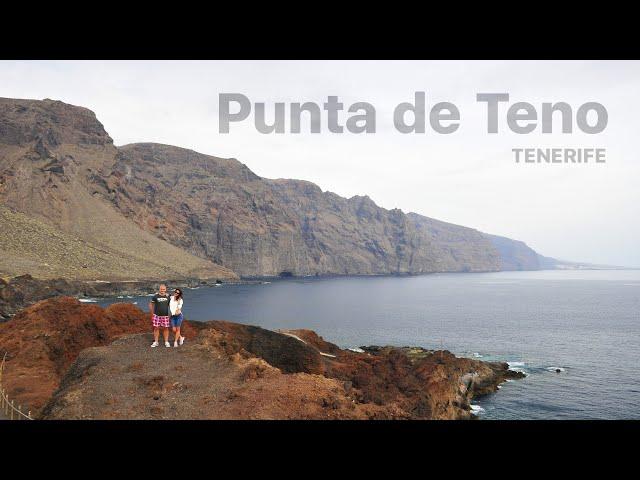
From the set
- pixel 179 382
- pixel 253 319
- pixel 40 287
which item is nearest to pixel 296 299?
pixel 253 319

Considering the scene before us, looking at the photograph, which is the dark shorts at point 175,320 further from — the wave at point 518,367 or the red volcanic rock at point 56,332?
the wave at point 518,367

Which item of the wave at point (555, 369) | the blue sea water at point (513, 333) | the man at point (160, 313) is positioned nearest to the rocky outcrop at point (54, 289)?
the blue sea water at point (513, 333)

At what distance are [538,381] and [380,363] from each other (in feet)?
79.3

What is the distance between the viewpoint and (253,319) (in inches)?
3664

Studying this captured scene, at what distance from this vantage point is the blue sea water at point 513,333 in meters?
41.7

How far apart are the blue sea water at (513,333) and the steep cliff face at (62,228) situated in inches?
1111

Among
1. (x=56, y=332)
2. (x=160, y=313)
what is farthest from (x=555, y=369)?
(x=56, y=332)

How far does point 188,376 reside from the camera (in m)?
15.3

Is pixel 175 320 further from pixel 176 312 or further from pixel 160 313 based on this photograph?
pixel 160 313

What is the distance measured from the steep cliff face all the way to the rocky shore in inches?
3933

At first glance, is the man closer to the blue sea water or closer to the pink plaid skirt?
the pink plaid skirt

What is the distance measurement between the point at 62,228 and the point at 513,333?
152870 mm

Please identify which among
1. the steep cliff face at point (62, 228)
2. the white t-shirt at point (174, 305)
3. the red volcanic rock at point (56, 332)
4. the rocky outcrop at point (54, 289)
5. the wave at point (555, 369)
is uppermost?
the steep cliff face at point (62, 228)
